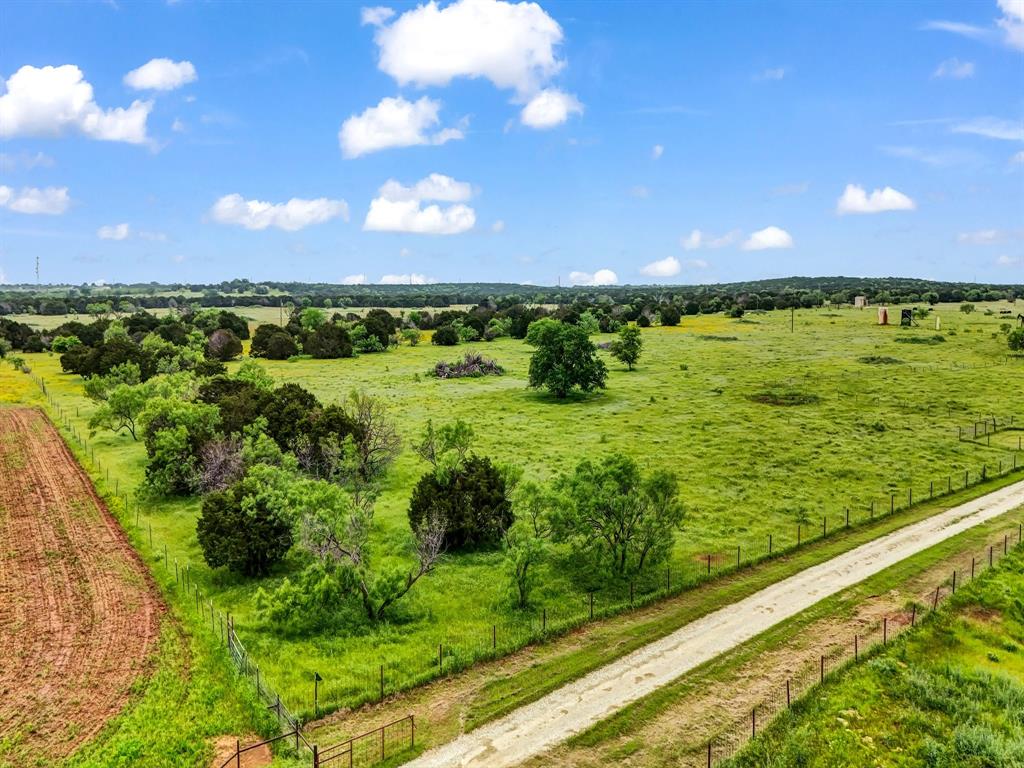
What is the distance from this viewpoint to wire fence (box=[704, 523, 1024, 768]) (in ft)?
63.9

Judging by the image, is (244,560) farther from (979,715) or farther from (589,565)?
(979,715)

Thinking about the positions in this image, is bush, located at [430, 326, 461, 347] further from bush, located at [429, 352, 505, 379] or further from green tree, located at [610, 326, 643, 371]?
green tree, located at [610, 326, 643, 371]

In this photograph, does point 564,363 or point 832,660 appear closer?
point 832,660

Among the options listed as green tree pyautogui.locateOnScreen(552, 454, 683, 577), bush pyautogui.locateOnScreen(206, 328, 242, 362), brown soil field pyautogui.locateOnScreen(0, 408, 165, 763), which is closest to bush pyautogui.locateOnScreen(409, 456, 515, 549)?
Answer: green tree pyautogui.locateOnScreen(552, 454, 683, 577)

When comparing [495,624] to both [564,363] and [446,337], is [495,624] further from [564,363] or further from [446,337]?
[446,337]

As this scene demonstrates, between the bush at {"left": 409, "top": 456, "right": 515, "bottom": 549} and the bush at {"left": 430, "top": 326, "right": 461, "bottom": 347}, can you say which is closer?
the bush at {"left": 409, "top": 456, "right": 515, "bottom": 549}

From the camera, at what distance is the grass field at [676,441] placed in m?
26.7

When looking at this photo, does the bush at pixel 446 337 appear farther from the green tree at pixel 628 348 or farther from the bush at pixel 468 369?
the green tree at pixel 628 348

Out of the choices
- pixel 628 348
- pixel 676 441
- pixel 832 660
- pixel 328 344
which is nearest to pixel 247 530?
pixel 832 660

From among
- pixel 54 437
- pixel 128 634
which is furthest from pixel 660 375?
pixel 128 634

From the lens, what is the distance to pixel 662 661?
23.8 m

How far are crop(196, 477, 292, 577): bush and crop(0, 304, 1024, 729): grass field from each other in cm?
105

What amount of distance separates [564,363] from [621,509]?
45305 mm

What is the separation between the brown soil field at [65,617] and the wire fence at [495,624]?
180 centimetres
